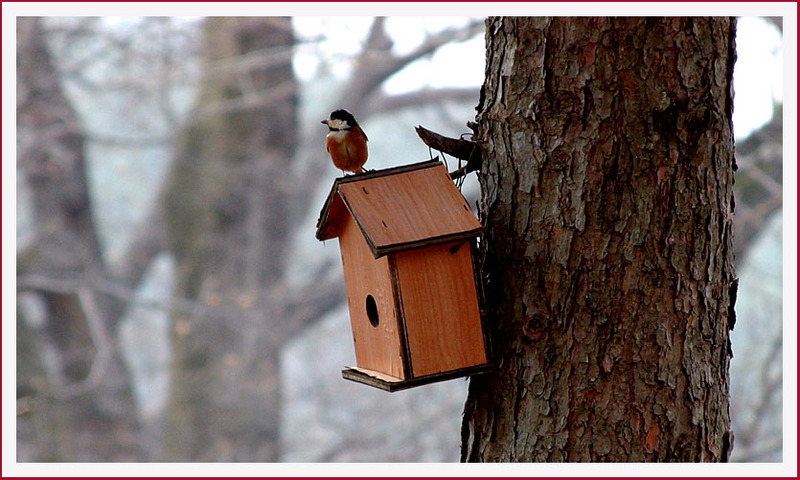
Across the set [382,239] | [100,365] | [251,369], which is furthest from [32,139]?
[382,239]

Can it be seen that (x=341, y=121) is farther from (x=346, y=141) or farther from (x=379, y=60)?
(x=379, y=60)

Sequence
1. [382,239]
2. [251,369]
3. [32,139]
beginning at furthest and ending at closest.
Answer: [251,369]
[32,139]
[382,239]

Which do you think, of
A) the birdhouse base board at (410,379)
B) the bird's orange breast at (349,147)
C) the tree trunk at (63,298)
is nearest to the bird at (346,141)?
the bird's orange breast at (349,147)

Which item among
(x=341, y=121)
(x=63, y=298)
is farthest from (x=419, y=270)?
(x=63, y=298)

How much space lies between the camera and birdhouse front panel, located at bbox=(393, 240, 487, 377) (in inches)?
78.2

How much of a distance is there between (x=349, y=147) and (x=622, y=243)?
81 centimetres

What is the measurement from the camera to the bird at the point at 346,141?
2.37 metres

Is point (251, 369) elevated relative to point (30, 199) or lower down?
lower down

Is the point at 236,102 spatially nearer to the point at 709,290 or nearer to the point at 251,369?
the point at 251,369

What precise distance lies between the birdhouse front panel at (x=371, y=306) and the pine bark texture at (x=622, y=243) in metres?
0.29

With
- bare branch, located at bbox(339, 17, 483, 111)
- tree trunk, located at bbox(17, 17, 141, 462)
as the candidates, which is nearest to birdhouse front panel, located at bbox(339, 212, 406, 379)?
bare branch, located at bbox(339, 17, 483, 111)

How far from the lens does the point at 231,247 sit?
735 centimetres

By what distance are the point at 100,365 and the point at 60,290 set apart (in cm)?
72

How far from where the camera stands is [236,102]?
7.04 m
